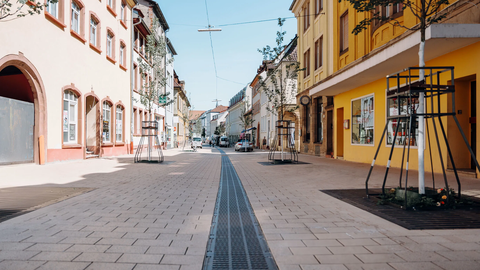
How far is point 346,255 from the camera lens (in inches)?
121

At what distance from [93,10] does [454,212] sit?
61.7ft

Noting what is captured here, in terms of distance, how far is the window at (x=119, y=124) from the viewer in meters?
22.1

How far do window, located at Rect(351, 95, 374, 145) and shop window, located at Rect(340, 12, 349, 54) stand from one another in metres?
2.90

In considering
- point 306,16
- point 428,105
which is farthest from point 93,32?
point 428,105

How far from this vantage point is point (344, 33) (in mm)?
16500

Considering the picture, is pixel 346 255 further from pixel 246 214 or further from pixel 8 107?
pixel 8 107

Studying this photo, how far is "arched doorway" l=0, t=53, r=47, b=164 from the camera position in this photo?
11172mm

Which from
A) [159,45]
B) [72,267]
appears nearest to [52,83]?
[159,45]

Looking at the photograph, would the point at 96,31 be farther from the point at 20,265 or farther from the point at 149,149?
the point at 20,265

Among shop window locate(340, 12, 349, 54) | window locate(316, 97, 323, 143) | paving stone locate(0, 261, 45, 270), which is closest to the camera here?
paving stone locate(0, 261, 45, 270)

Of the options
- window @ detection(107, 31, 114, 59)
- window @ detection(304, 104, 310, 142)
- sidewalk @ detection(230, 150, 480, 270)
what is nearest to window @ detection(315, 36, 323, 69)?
window @ detection(304, 104, 310, 142)

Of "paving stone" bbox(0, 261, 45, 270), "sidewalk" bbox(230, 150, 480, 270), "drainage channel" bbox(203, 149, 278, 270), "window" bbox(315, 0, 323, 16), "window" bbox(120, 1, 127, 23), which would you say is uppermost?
"window" bbox(120, 1, 127, 23)

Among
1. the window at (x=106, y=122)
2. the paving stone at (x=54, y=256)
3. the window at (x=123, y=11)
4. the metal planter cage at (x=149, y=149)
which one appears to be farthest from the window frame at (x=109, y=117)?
the paving stone at (x=54, y=256)

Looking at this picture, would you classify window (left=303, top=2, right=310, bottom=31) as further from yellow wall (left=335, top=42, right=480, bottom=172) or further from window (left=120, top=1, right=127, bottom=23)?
window (left=120, top=1, right=127, bottom=23)
